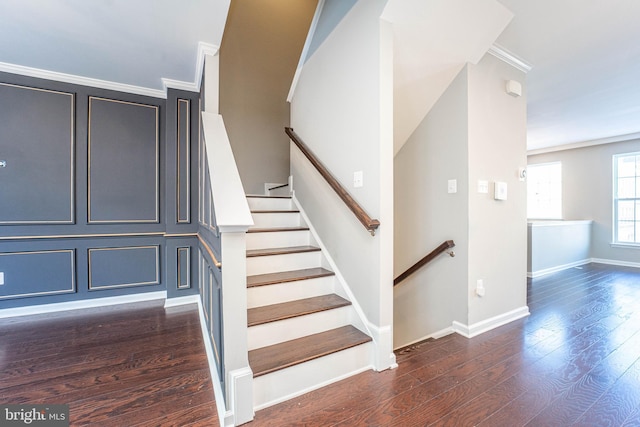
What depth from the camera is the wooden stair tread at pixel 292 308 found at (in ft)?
5.97

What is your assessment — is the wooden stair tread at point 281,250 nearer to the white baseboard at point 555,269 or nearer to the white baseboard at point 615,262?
the white baseboard at point 555,269

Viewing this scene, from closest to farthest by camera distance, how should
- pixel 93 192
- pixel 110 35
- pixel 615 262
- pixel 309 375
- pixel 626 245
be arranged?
1. pixel 309 375
2. pixel 110 35
3. pixel 93 192
4. pixel 626 245
5. pixel 615 262

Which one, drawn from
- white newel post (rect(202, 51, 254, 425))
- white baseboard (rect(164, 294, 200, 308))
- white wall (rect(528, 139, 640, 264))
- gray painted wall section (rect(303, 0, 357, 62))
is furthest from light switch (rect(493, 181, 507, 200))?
white wall (rect(528, 139, 640, 264))

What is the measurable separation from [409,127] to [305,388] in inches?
94.2

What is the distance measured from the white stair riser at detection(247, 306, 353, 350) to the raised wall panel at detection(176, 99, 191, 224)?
207 cm

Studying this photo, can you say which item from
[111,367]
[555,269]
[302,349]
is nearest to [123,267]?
[111,367]

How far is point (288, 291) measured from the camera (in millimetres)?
2127

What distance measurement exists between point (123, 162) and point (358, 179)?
2.86 m

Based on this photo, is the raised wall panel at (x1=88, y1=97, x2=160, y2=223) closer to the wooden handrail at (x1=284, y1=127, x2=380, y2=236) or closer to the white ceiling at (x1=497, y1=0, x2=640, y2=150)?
the wooden handrail at (x1=284, y1=127, x2=380, y2=236)

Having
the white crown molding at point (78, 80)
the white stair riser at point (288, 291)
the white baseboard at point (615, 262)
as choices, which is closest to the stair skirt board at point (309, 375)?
the white stair riser at point (288, 291)

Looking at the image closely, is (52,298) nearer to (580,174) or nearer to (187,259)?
(187,259)

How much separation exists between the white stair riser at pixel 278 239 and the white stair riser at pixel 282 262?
0.85ft

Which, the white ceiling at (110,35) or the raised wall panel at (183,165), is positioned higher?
the white ceiling at (110,35)

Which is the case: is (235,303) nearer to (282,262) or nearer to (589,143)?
(282,262)
